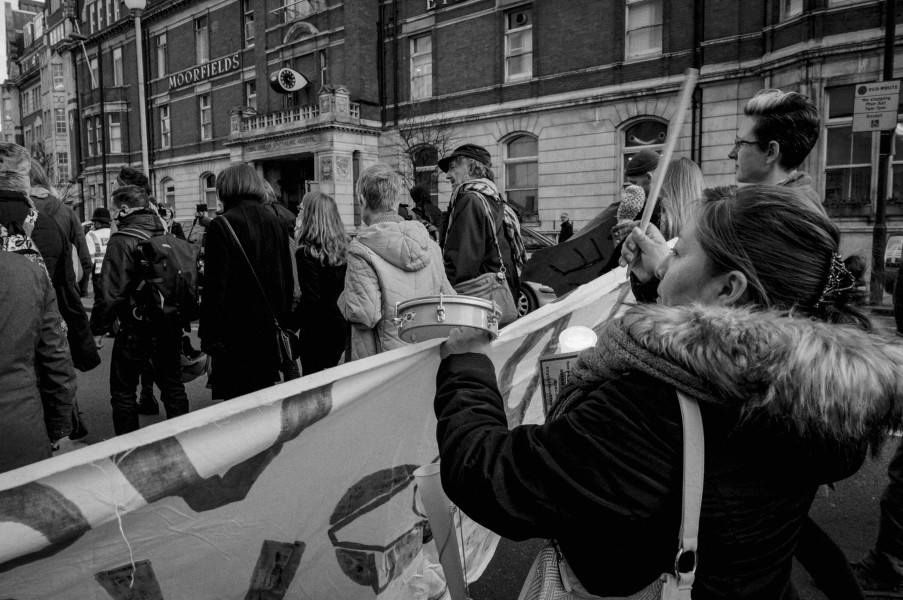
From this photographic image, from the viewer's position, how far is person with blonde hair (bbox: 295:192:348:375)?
478 centimetres

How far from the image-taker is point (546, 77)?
20.0 metres

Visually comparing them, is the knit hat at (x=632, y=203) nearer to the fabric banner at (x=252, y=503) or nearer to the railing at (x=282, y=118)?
the fabric banner at (x=252, y=503)

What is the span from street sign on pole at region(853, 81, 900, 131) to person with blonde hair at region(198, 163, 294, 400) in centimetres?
987

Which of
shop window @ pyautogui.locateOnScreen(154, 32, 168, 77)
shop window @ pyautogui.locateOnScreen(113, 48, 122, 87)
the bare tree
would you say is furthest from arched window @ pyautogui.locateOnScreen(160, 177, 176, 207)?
the bare tree

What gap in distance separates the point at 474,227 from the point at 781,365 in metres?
3.32

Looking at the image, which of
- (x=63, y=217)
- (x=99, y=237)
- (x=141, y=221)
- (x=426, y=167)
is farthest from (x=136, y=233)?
(x=426, y=167)

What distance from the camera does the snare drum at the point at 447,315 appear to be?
1400 millimetres

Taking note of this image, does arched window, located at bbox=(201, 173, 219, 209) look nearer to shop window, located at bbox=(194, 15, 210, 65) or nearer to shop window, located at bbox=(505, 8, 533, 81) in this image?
shop window, located at bbox=(194, 15, 210, 65)

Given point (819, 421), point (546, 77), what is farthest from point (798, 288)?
point (546, 77)

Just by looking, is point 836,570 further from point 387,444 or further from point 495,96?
point 495,96

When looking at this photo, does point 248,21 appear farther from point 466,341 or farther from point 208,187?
point 466,341

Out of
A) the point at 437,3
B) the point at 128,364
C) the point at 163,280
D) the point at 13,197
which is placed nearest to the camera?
the point at 13,197

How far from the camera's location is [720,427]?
1.04 m

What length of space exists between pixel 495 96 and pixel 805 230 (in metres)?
21.0
